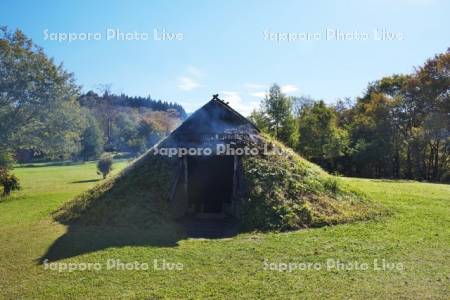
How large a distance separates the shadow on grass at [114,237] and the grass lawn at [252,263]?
7 centimetres

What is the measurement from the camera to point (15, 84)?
2367cm

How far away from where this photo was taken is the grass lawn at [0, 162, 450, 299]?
22.2 ft

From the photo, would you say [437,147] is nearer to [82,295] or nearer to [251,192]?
[251,192]

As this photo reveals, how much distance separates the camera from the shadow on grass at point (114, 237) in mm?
9437

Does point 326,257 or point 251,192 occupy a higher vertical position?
point 251,192

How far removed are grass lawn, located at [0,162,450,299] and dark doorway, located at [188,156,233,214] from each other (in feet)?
15.1

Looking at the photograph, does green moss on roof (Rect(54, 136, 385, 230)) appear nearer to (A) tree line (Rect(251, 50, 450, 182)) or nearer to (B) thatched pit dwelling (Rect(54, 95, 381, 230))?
(B) thatched pit dwelling (Rect(54, 95, 381, 230))

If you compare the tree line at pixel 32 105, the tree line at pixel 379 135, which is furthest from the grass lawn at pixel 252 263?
the tree line at pixel 379 135

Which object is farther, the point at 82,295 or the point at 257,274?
the point at 257,274

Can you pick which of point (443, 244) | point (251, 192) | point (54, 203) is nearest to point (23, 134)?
point (54, 203)

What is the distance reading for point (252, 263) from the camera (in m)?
8.12

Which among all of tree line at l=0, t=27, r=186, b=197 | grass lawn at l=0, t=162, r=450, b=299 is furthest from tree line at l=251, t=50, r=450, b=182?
grass lawn at l=0, t=162, r=450, b=299

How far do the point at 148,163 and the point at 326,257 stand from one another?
827 cm

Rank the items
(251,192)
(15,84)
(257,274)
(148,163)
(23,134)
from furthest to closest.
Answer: (23,134), (15,84), (148,163), (251,192), (257,274)
